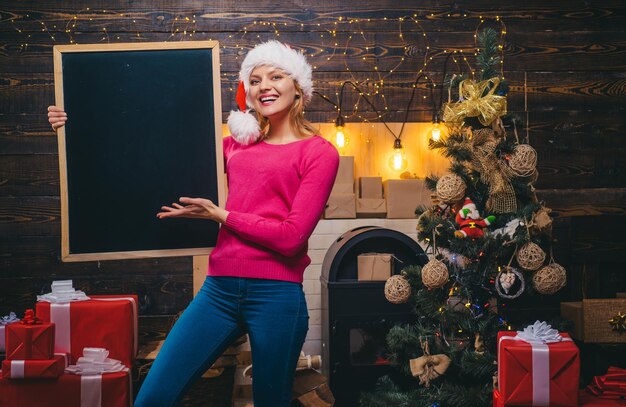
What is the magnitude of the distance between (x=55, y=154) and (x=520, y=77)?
317 centimetres

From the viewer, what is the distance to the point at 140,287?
15.5ft

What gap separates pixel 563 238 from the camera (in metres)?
4.69

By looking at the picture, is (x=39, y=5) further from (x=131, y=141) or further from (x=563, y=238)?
(x=563, y=238)

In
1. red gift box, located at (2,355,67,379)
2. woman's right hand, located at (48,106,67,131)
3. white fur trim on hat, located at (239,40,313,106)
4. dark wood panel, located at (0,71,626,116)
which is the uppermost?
dark wood panel, located at (0,71,626,116)

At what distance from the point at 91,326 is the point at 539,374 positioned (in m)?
2.13

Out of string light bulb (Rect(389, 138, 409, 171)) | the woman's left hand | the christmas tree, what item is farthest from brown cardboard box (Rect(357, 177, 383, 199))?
the woman's left hand

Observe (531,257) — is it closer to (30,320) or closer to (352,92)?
(352,92)

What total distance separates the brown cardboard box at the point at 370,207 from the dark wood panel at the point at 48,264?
4.00ft

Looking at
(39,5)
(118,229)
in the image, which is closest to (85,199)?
(118,229)

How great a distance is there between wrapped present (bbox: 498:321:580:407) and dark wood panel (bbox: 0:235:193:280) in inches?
95.2

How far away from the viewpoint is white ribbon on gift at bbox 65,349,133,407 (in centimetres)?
327

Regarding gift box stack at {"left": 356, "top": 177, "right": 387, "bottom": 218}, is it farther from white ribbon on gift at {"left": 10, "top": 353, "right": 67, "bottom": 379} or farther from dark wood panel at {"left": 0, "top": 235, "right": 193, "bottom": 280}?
white ribbon on gift at {"left": 10, "top": 353, "right": 67, "bottom": 379}

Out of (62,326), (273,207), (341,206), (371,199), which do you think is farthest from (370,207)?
(273,207)

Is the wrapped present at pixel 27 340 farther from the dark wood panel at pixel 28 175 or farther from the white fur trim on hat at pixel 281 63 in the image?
the dark wood panel at pixel 28 175
